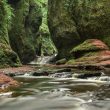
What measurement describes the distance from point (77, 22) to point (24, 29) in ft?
46.7

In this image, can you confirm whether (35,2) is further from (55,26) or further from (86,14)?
(86,14)

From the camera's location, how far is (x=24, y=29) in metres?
48.1

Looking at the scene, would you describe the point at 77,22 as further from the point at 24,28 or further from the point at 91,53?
the point at 24,28

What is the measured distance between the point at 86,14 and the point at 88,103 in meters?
26.5

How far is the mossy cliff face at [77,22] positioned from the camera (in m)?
34.0

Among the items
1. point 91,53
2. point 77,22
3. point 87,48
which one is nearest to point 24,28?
point 77,22

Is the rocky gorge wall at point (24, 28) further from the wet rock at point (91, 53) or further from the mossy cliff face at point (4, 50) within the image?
the wet rock at point (91, 53)

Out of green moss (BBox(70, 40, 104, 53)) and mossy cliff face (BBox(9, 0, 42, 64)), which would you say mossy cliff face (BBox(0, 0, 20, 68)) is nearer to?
green moss (BBox(70, 40, 104, 53))

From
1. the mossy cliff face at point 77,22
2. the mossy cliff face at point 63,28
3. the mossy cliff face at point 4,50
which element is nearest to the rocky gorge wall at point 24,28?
the mossy cliff face at point 63,28

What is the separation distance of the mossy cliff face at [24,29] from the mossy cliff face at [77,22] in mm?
7898

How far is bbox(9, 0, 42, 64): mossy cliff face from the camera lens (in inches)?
1815

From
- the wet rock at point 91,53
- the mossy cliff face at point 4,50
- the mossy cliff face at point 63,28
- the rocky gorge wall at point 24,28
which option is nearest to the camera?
the wet rock at point 91,53

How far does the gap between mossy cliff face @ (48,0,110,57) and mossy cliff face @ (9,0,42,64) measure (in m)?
7.90

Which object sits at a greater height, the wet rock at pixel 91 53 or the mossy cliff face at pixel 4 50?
the mossy cliff face at pixel 4 50
